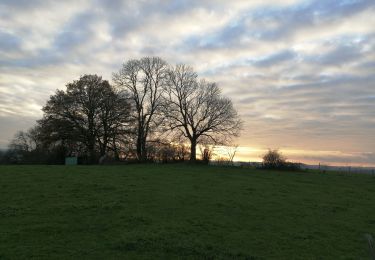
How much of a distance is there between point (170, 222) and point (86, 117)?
50.3m

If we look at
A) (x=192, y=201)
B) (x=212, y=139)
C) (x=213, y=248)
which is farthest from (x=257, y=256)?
(x=212, y=139)

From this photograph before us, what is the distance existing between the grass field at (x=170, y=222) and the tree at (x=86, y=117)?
36.1 meters

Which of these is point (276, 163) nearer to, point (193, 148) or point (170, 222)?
point (193, 148)

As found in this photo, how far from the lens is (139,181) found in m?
26.6

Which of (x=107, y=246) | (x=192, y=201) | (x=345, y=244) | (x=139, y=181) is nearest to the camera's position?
(x=107, y=246)

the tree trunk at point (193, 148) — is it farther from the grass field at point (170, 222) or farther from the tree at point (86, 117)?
the grass field at point (170, 222)

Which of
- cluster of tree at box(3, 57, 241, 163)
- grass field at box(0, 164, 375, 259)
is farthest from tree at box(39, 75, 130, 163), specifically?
grass field at box(0, 164, 375, 259)

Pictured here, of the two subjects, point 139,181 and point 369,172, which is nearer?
point 139,181

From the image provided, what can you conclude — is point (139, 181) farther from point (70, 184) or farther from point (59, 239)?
point (59, 239)

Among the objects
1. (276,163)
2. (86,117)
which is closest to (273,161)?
(276,163)

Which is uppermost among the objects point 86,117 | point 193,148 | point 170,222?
point 86,117

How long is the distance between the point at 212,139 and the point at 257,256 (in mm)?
46410

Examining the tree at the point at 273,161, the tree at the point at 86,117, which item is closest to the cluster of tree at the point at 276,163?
the tree at the point at 273,161

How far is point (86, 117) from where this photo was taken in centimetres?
6231
